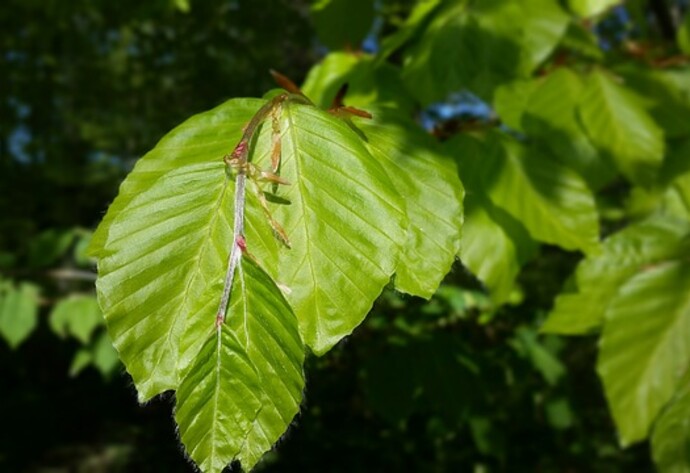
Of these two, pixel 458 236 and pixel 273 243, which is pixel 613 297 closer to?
pixel 458 236

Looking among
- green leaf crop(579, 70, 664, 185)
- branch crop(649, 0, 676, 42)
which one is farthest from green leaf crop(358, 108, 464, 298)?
branch crop(649, 0, 676, 42)

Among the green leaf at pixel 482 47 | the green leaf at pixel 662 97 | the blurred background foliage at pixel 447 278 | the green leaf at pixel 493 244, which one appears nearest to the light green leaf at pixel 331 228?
the blurred background foliage at pixel 447 278

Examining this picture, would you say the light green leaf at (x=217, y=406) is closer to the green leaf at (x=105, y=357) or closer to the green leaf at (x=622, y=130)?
the green leaf at (x=622, y=130)

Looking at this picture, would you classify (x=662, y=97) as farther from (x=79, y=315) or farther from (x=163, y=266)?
(x=79, y=315)

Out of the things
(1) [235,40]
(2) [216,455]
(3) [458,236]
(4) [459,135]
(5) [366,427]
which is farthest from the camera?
(1) [235,40]

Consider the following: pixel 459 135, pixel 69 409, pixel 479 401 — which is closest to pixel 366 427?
pixel 479 401

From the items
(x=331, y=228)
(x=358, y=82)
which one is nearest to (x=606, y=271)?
(x=358, y=82)
